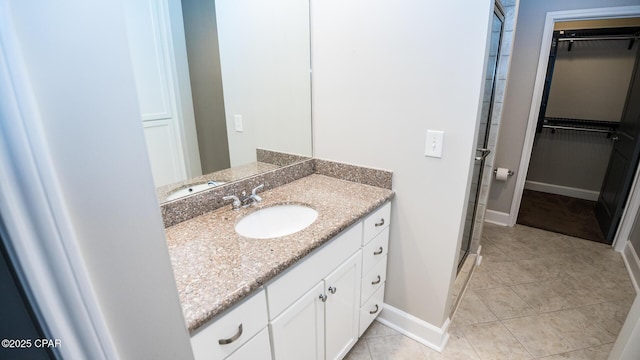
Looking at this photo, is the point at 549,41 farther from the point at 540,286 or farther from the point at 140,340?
the point at 140,340

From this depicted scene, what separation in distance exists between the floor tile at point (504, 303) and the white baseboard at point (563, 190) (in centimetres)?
253

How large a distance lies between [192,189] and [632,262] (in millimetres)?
3196

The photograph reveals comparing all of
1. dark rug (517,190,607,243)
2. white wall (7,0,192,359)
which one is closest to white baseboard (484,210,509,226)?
dark rug (517,190,607,243)

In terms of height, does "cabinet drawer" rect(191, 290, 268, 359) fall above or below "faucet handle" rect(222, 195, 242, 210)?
below

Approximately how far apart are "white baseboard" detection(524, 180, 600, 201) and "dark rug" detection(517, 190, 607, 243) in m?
0.09

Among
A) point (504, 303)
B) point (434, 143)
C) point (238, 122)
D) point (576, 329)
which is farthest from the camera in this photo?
point (504, 303)

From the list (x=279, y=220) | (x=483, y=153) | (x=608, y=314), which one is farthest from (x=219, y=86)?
(x=608, y=314)

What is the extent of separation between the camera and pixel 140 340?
414mm

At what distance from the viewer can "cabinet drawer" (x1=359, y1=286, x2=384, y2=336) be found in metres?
1.59

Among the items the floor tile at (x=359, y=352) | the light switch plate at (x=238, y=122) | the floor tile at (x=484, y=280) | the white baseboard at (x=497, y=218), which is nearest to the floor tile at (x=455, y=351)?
the floor tile at (x=359, y=352)

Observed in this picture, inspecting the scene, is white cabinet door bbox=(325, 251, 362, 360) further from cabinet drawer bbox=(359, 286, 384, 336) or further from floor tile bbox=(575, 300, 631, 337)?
floor tile bbox=(575, 300, 631, 337)

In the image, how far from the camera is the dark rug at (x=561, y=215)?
2918 millimetres

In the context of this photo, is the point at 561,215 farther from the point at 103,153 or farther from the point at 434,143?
the point at 103,153

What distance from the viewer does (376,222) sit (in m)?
1.50
